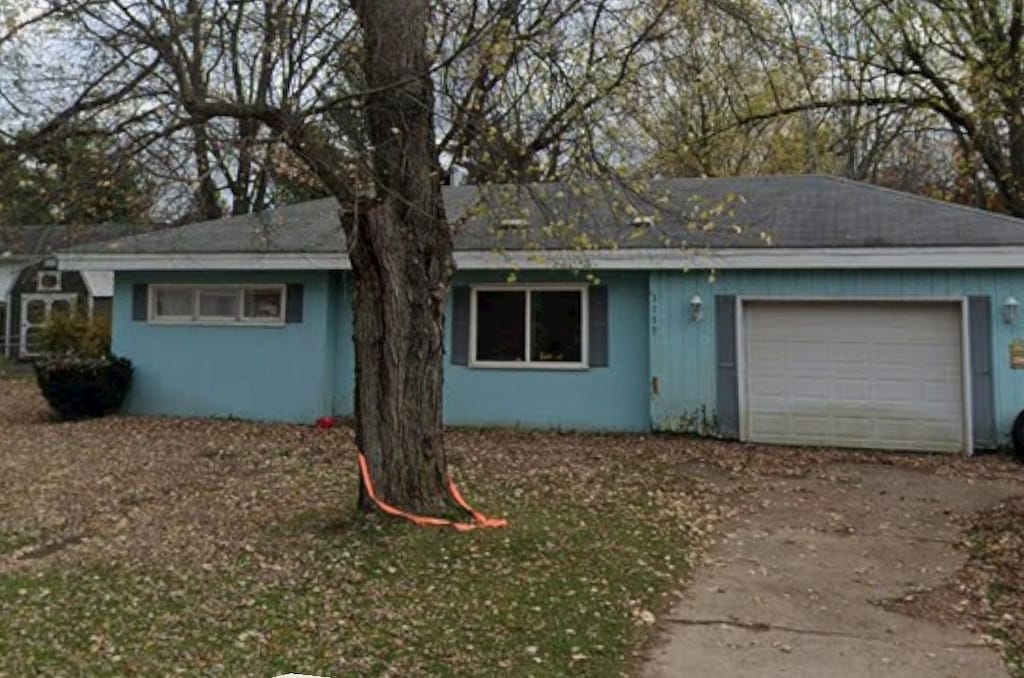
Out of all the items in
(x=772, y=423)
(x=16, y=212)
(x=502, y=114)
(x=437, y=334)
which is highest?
(x=502, y=114)

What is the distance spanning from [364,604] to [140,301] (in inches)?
399

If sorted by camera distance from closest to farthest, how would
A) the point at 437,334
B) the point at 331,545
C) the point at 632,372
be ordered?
the point at 331,545, the point at 437,334, the point at 632,372

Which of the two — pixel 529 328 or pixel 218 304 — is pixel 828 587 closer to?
pixel 529 328

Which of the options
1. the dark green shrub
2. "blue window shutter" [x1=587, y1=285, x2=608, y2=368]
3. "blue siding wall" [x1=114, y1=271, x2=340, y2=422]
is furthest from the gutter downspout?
"blue window shutter" [x1=587, y1=285, x2=608, y2=368]

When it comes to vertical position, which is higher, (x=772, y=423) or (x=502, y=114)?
(x=502, y=114)

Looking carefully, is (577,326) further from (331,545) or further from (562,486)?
(331,545)

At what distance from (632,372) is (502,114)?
16.5 feet

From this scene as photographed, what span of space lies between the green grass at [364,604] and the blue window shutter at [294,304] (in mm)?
6379

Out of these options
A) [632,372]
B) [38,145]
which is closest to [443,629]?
[38,145]

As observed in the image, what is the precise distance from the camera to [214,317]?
1306 centimetres

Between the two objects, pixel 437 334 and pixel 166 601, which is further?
pixel 437 334

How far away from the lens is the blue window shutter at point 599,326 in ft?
38.3

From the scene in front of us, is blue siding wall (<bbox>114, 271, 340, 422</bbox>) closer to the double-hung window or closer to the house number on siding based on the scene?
Answer: the double-hung window

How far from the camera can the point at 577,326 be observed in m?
11.8
